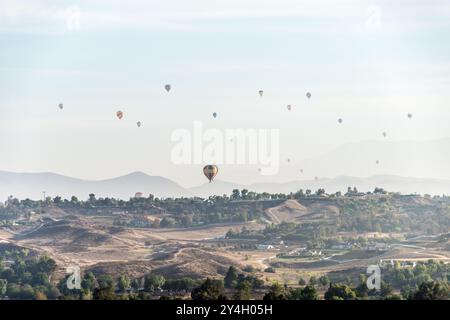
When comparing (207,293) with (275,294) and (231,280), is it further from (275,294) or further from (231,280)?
(231,280)

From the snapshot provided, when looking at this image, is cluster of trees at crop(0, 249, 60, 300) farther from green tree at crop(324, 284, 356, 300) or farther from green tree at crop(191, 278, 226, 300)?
green tree at crop(324, 284, 356, 300)

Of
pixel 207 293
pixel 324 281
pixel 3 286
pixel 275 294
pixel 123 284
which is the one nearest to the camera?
pixel 275 294

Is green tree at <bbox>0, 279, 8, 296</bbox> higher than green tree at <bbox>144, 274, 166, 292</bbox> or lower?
lower

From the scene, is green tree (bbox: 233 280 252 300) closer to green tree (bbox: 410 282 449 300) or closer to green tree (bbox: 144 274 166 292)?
green tree (bbox: 144 274 166 292)

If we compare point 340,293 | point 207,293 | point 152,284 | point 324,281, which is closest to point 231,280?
point 152,284

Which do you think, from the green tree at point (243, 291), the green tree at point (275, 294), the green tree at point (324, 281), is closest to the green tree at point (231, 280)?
the green tree at point (243, 291)

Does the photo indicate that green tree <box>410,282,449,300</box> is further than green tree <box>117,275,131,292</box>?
No

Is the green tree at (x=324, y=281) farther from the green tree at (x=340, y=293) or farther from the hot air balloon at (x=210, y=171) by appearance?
the hot air balloon at (x=210, y=171)

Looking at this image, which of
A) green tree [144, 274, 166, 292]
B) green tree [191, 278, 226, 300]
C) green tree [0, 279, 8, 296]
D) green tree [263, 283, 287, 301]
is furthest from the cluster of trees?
green tree [263, 283, 287, 301]

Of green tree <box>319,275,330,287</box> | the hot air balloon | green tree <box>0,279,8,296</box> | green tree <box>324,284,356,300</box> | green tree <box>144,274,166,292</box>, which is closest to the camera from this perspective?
green tree <box>324,284,356,300</box>

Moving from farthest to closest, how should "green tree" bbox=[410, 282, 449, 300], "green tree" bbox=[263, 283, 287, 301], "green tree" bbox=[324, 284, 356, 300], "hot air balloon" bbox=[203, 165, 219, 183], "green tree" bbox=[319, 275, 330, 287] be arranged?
"hot air balloon" bbox=[203, 165, 219, 183]
"green tree" bbox=[319, 275, 330, 287]
"green tree" bbox=[324, 284, 356, 300]
"green tree" bbox=[410, 282, 449, 300]
"green tree" bbox=[263, 283, 287, 301]

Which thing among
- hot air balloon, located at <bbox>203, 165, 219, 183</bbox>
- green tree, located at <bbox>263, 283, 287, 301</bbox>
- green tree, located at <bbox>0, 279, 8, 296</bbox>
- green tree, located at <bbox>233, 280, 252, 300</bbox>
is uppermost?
hot air balloon, located at <bbox>203, 165, 219, 183</bbox>
